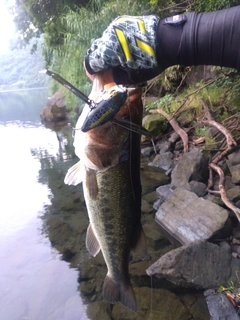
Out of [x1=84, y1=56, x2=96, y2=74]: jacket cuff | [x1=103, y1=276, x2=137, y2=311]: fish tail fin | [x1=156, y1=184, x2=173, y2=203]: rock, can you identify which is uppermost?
[x1=84, y1=56, x2=96, y2=74]: jacket cuff

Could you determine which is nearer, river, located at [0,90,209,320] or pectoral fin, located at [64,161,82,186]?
pectoral fin, located at [64,161,82,186]

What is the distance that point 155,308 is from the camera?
328 cm

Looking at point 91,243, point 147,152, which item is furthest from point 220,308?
point 147,152

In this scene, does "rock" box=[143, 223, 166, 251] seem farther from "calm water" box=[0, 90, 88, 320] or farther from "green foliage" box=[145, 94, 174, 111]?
"green foliage" box=[145, 94, 174, 111]

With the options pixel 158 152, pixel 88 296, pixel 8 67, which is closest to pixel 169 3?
pixel 158 152

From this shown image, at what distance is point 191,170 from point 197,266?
2.40 metres

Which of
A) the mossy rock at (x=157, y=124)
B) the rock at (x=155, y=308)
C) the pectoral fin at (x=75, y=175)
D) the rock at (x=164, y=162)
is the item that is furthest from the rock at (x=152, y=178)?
the pectoral fin at (x=75, y=175)

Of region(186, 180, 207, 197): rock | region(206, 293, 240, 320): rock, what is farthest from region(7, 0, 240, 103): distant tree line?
region(206, 293, 240, 320): rock

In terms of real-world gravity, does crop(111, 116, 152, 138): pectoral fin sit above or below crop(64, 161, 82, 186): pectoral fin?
above

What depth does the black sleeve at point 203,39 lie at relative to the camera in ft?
3.92

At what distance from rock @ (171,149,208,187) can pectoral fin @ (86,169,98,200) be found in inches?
155

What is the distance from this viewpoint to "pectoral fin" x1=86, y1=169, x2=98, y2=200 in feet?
5.59

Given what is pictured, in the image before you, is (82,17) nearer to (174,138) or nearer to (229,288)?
(174,138)

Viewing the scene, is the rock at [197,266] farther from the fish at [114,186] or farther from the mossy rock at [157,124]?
the mossy rock at [157,124]
